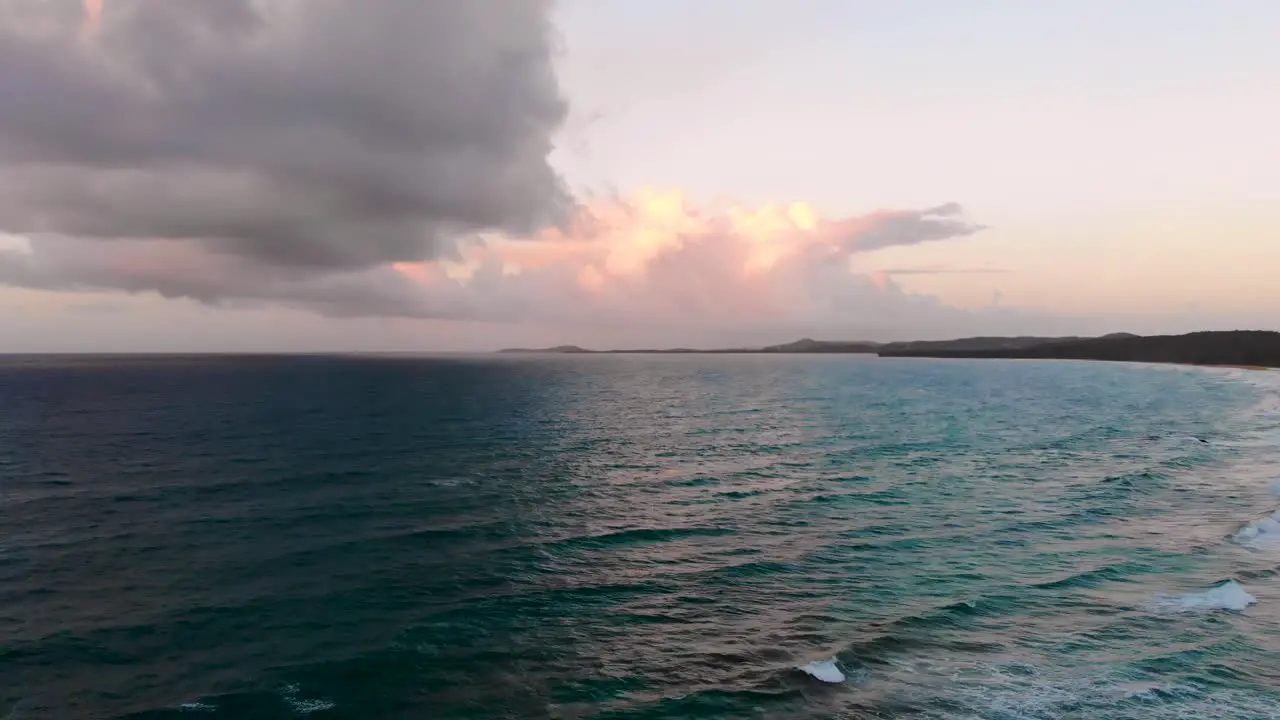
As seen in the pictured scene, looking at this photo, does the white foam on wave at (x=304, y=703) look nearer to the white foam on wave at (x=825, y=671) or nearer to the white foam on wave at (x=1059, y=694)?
the white foam on wave at (x=825, y=671)

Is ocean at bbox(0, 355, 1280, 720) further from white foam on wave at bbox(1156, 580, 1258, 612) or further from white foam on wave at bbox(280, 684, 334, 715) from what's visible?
white foam on wave at bbox(1156, 580, 1258, 612)

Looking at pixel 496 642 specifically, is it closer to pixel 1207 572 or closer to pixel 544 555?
pixel 544 555

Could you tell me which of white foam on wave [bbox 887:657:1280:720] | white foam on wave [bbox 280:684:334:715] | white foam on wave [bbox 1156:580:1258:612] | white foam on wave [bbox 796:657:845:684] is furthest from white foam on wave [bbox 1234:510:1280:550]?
white foam on wave [bbox 280:684:334:715]

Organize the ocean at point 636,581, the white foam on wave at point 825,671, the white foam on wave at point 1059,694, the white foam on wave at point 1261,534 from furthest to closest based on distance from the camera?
the white foam on wave at point 1261,534
the white foam on wave at point 825,671
the ocean at point 636,581
the white foam on wave at point 1059,694

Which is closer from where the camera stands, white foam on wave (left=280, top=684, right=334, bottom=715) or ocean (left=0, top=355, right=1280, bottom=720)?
white foam on wave (left=280, top=684, right=334, bottom=715)

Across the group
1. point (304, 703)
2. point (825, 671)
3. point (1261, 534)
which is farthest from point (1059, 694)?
point (1261, 534)

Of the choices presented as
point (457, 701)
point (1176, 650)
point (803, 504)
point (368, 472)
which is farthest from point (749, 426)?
point (457, 701)

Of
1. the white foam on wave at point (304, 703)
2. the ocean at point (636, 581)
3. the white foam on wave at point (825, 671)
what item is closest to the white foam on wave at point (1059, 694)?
the ocean at point (636, 581)

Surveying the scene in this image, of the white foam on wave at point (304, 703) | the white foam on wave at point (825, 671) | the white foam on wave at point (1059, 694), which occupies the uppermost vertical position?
the white foam on wave at point (304, 703)
